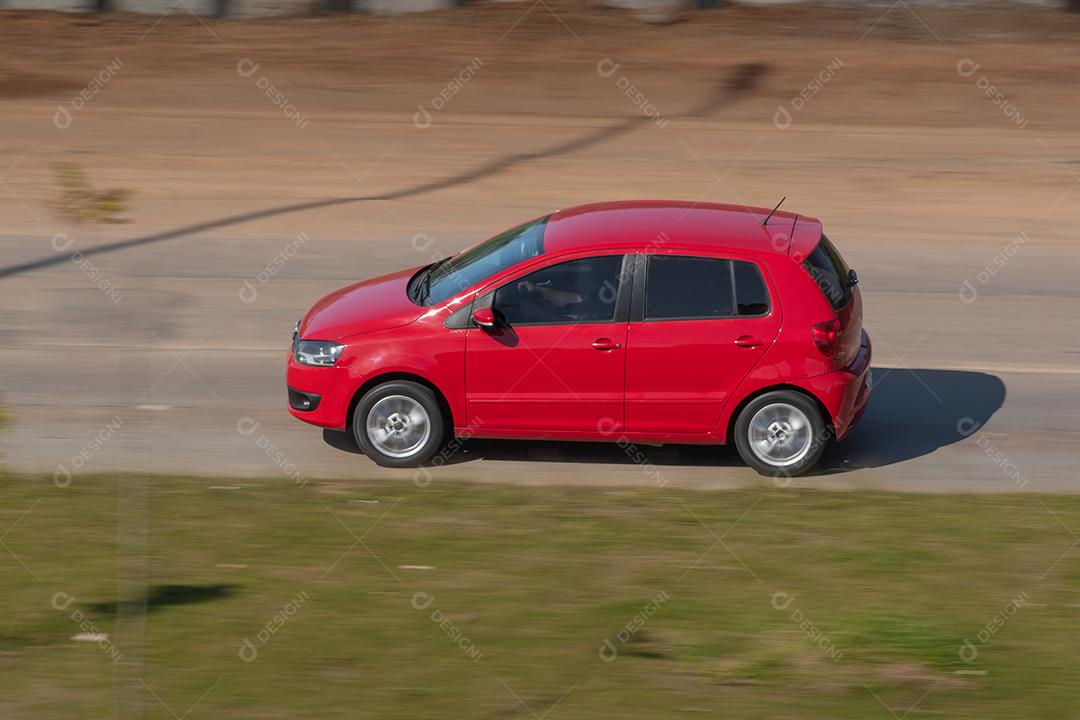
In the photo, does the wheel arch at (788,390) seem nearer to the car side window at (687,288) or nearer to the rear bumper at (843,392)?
the rear bumper at (843,392)

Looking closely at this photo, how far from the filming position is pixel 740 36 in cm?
2659

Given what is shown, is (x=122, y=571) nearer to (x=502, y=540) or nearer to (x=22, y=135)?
(x=502, y=540)

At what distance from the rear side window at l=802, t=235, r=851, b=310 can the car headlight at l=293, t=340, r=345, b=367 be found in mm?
3251

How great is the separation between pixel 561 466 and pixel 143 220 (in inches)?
355

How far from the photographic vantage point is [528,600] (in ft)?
23.6

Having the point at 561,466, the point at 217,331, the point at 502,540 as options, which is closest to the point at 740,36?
the point at 217,331


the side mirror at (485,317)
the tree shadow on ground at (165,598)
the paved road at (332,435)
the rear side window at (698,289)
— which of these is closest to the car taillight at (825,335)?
the rear side window at (698,289)

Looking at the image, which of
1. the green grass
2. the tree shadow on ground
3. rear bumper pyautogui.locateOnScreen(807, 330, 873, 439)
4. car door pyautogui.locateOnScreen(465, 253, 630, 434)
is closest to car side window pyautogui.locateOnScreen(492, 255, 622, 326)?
car door pyautogui.locateOnScreen(465, 253, 630, 434)

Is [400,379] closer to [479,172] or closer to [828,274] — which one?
[828,274]

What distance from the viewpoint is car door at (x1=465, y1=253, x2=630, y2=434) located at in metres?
9.21

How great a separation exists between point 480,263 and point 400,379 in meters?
1.03

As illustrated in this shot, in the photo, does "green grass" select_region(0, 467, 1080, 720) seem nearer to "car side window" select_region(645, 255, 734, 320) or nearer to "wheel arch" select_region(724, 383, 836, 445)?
"wheel arch" select_region(724, 383, 836, 445)

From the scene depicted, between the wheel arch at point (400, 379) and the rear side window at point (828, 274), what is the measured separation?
2.63m

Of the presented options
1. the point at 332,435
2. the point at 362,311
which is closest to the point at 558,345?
the point at 362,311
